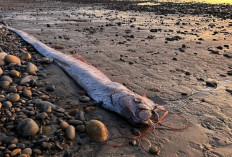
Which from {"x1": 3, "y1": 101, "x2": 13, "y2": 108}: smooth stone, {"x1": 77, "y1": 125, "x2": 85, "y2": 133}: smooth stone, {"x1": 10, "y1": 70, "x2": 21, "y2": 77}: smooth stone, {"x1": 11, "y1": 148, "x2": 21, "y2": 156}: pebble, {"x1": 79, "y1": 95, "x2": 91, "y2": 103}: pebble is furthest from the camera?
{"x1": 10, "y1": 70, "x2": 21, "y2": 77}: smooth stone

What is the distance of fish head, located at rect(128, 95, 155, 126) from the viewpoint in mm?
3846

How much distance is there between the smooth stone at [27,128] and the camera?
11.3ft

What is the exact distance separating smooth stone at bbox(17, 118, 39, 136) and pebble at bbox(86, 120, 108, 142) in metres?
0.80

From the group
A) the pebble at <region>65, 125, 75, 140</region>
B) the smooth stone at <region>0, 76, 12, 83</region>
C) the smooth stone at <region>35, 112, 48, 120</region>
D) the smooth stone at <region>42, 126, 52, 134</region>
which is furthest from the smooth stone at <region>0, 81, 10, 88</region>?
the pebble at <region>65, 125, 75, 140</region>

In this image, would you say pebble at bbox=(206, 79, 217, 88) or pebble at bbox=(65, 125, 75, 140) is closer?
pebble at bbox=(65, 125, 75, 140)

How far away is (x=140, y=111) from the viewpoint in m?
3.86

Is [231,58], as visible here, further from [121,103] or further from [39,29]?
[39,29]

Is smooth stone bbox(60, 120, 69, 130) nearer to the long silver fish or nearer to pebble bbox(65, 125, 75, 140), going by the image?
pebble bbox(65, 125, 75, 140)

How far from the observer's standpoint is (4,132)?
3.49 m

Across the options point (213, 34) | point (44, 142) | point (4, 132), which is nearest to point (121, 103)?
point (44, 142)

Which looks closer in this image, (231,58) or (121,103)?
(121,103)

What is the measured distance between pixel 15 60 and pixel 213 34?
9316 millimetres

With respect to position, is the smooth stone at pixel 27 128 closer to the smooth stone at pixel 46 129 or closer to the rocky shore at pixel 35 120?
the rocky shore at pixel 35 120

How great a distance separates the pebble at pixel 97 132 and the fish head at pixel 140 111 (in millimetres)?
553
